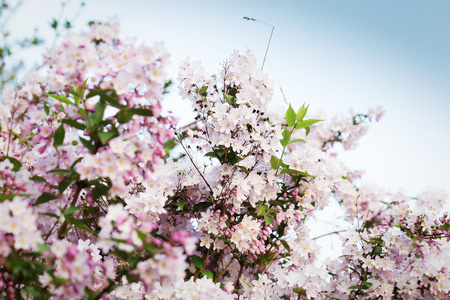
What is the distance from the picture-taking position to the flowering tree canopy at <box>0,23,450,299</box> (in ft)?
5.06

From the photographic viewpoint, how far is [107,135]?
1.54 m

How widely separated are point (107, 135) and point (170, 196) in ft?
3.73

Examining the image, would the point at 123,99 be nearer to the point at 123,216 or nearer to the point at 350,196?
the point at 123,216

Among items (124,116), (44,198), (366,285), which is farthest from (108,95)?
(366,285)

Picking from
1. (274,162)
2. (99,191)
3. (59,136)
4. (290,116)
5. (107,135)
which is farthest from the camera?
(290,116)

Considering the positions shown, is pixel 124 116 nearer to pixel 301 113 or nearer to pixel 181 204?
pixel 181 204

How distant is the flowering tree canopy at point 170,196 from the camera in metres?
1.54

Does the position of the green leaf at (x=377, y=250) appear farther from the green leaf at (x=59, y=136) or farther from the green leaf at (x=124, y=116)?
the green leaf at (x=59, y=136)

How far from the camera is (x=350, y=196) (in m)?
4.56

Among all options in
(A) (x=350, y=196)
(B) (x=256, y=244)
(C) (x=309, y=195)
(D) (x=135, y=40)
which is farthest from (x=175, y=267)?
(A) (x=350, y=196)

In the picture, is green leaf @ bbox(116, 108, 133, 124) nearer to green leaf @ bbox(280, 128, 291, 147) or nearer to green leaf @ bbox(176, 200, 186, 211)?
green leaf @ bbox(176, 200, 186, 211)

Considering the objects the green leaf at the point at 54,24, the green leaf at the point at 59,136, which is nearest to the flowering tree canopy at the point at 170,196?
the green leaf at the point at 59,136

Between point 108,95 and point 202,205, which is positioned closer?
point 108,95

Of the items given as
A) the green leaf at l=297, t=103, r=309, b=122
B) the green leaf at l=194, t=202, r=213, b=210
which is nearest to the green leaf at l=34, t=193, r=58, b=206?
the green leaf at l=194, t=202, r=213, b=210
